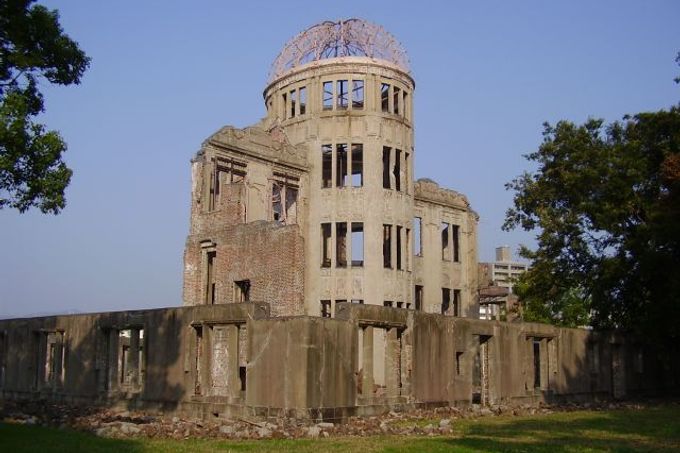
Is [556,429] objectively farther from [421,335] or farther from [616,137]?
[616,137]

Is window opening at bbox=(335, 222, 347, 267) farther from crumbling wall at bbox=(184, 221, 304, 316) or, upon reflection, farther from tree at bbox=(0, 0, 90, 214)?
tree at bbox=(0, 0, 90, 214)

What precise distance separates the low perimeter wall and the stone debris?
563 mm

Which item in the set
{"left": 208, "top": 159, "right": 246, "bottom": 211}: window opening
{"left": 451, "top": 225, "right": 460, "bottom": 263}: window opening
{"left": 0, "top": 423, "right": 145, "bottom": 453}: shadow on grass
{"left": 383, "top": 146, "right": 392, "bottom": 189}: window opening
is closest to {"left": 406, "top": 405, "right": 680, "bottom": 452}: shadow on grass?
{"left": 0, "top": 423, "right": 145, "bottom": 453}: shadow on grass

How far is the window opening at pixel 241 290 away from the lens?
28438mm

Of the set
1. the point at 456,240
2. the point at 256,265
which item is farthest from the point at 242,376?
the point at 456,240

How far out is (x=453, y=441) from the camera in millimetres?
13680

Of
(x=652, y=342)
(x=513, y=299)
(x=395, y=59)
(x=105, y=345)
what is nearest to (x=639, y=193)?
(x=652, y=342)

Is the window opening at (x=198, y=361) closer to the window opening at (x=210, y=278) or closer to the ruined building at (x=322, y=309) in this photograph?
the ruined building at (x=322, y=309)

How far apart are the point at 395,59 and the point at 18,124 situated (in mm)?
23360

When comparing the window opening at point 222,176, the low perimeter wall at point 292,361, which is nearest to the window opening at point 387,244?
the low perimeter wall at point 292,361

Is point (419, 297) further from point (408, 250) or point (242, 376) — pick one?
point (242, 376)

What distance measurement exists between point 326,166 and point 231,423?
18981mm

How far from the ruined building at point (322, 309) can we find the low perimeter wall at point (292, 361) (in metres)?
0.05

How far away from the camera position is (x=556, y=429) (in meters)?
16.7
